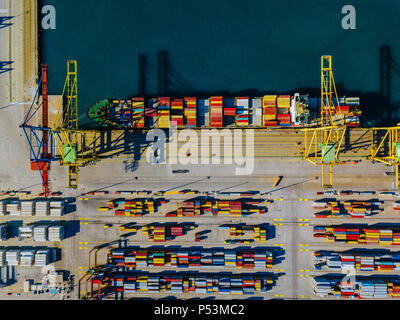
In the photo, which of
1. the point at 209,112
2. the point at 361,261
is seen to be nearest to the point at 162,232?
the point at 209,112

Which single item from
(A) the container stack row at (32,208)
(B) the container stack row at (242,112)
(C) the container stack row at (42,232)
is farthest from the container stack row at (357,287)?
(A) the container stack row at (32,208)

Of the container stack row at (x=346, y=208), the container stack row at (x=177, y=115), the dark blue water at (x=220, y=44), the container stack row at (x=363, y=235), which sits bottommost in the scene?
the container stack row at (x=363, y=235)

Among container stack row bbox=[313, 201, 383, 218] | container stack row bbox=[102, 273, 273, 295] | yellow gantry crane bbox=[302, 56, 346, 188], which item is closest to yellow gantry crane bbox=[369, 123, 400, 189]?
yellow gantry crane bbox=[302, 56, 346, 188]

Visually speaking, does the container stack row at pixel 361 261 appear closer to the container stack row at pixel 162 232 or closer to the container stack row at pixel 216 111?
the container stack row at pixel 162 232

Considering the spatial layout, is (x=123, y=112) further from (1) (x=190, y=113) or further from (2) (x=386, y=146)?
(2) (x=386, y=146)

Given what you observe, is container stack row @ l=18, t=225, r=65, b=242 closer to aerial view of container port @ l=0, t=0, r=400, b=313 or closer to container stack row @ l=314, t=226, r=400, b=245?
aerial view of container port @ l=0, t=0, r=400, b=313

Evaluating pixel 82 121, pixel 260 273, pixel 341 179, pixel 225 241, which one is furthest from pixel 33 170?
pixel 341 179
